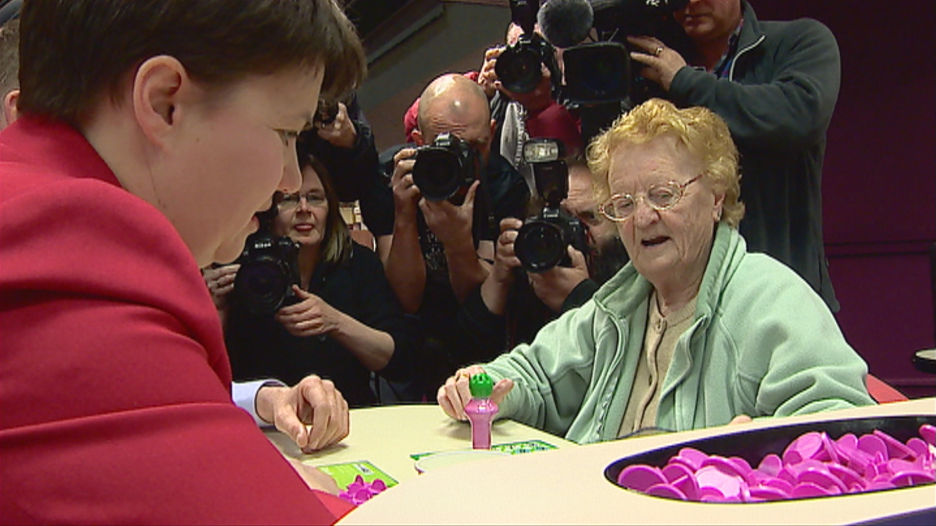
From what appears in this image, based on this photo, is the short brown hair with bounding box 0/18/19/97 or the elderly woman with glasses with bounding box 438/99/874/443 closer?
the short brown hair with bounding box 0/18/19/97

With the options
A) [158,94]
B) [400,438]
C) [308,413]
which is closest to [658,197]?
[400,438]

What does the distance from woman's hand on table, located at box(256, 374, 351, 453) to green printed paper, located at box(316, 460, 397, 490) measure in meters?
0.08

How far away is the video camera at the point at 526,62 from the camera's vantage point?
2.33 meters

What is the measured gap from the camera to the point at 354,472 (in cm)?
139

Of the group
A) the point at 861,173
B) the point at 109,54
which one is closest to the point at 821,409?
the point at 109,54

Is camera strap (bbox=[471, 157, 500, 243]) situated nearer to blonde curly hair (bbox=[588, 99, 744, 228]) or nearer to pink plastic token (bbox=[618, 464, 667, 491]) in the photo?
blonde curly hair (bbox=[588, 99, 744, 228])

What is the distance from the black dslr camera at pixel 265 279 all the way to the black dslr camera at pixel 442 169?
385mm

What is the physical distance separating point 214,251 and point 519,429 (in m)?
1.01

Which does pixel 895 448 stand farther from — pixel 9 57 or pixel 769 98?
pixel 9 57

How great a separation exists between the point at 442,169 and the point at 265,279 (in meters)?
0.53

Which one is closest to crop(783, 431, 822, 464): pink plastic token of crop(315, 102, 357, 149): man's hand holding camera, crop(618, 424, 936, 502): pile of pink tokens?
crop(618, 424, 936, 502): pile of pink tokens

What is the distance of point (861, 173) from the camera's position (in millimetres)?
4457

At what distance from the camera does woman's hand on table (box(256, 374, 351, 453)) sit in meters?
1.51

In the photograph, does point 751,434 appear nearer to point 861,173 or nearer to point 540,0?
point 540,0
